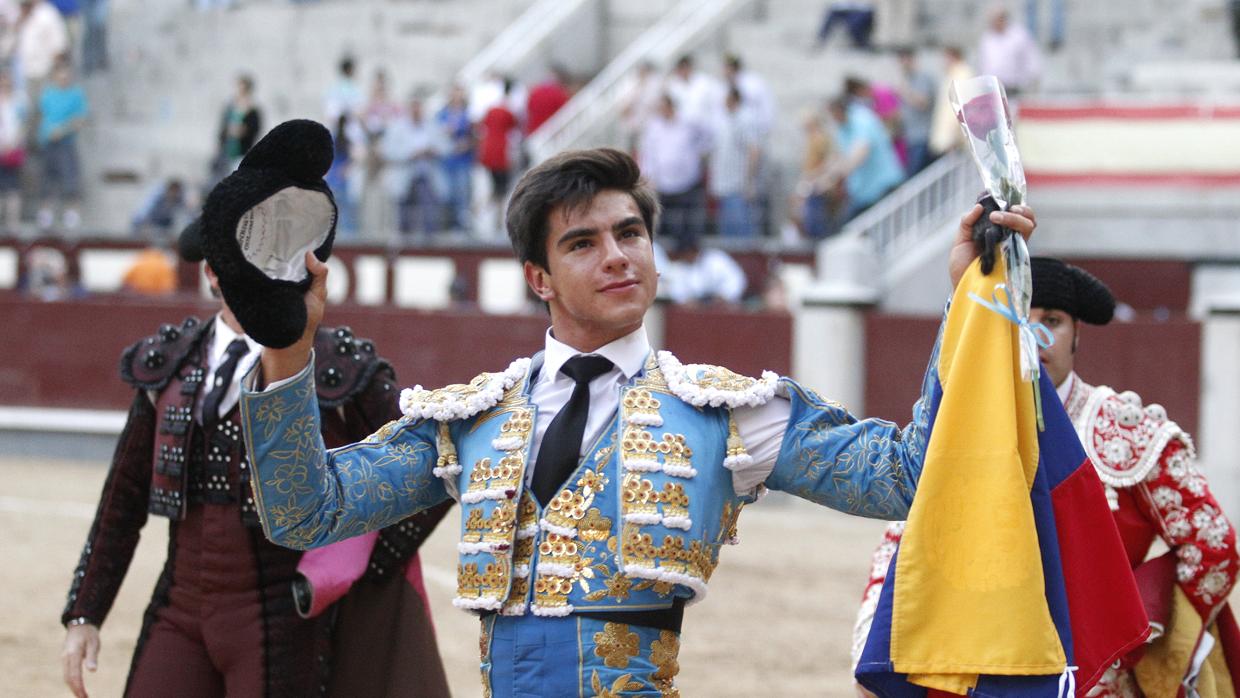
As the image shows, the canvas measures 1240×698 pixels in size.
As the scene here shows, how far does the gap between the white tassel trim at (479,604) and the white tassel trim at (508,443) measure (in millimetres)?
210

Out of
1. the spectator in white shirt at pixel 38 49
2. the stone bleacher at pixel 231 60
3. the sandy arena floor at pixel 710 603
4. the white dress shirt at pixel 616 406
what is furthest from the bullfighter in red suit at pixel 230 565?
the stone bleacher at pixel 231 60

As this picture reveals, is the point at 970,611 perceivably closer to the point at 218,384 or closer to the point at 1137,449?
the point at 1137,449

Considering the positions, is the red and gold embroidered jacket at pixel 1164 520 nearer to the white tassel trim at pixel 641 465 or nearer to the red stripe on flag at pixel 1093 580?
the red stripe on flag at pixel 1093 580

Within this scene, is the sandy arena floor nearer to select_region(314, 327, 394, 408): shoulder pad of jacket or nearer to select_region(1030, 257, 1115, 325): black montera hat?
select_region(314, 327, 394, 408): shoulder pad of jacket

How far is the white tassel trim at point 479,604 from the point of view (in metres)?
2.67

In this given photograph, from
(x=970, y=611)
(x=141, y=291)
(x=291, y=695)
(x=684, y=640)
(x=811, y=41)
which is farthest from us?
(x=811, y=41)

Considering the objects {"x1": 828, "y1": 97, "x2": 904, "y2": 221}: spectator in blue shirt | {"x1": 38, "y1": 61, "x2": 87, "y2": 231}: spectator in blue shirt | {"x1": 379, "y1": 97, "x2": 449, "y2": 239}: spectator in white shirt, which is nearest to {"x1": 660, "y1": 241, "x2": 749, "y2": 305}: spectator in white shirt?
{"x1": 828, "y1": 97, "x2": 904, "y2": 221}: spectator in blue shirt

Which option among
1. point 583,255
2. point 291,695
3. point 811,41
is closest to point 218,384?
point 291,695

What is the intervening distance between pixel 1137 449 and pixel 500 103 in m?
10.2

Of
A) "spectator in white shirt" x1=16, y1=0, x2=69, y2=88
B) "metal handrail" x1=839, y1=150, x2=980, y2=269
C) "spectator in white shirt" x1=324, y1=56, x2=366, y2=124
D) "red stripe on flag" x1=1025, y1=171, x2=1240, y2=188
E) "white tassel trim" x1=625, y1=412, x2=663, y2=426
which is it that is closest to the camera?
"white tassel trim" x1=625, y1=412, x2=663, y2=426

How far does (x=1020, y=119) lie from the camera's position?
1300 centimetres

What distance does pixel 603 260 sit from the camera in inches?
107

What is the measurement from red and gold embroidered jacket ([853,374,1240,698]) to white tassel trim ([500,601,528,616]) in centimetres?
99

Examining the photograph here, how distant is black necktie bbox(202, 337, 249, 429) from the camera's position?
350cm
